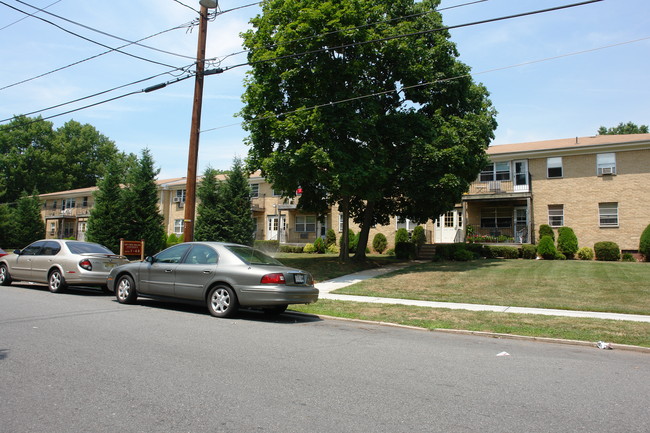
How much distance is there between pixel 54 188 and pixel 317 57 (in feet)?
216

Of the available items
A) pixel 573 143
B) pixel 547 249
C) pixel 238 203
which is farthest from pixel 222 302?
pixel 573 143

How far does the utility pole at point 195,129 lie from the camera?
14.4 metres

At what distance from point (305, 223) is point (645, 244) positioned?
76.6 ft

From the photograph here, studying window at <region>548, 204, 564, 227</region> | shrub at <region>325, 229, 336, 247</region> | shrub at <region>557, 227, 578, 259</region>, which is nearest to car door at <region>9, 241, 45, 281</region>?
shrub at <region>325, 229, 336, 247</region>

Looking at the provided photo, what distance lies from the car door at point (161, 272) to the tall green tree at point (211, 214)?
20.0 metres

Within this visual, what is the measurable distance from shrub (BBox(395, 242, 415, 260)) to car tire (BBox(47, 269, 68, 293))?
1961 centimetres

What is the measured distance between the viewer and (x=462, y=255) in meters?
24.7

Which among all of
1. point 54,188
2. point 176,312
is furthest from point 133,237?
point 54,188

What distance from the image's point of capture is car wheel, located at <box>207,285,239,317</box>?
29.9 feet

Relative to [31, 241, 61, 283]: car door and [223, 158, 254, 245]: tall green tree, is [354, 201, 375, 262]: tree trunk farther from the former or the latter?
[31, 241, 61, 283]: car door

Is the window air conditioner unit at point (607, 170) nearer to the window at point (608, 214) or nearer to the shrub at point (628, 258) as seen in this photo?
the window at point (608, 214)

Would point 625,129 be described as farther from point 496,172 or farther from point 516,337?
point 516,337

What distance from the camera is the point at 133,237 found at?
1178 inches

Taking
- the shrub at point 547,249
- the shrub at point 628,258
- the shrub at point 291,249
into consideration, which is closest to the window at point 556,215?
the shrub at point 547,249
